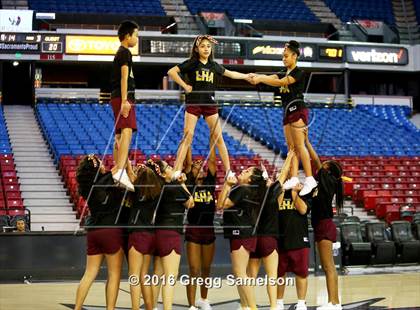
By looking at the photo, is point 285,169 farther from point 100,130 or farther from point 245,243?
point 100,130

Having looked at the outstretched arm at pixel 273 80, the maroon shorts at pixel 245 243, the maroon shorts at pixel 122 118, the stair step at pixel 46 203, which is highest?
the outstretched arm at pixel 273 80

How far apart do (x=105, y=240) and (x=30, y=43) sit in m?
17.4

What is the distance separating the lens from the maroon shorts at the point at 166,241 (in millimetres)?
6941

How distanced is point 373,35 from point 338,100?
3.30m

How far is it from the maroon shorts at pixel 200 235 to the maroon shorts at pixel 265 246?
604mm

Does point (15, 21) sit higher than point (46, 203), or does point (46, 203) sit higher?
point (15, 21)

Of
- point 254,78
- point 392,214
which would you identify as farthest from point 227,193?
point 392,214

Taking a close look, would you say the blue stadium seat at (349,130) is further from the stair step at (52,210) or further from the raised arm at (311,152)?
the raised arm at (311,152)

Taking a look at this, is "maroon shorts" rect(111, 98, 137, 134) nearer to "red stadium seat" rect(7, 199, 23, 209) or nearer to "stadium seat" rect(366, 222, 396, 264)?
"red stadium seat" rect(7, 199, 23, 209)

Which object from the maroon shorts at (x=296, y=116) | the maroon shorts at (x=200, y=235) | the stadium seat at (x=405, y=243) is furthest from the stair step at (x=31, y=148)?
the maroon shorts at (x=296, y=116)

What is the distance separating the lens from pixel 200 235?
25.3 ft

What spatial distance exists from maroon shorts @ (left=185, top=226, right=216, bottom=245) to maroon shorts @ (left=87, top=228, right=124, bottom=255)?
3.23ft

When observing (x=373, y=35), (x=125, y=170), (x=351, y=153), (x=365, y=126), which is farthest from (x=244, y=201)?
(x=373, y=35)

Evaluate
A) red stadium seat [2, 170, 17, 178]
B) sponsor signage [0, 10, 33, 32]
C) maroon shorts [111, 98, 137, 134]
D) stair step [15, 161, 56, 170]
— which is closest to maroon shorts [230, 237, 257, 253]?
maroon shorts [111, 98, 137, 134]
